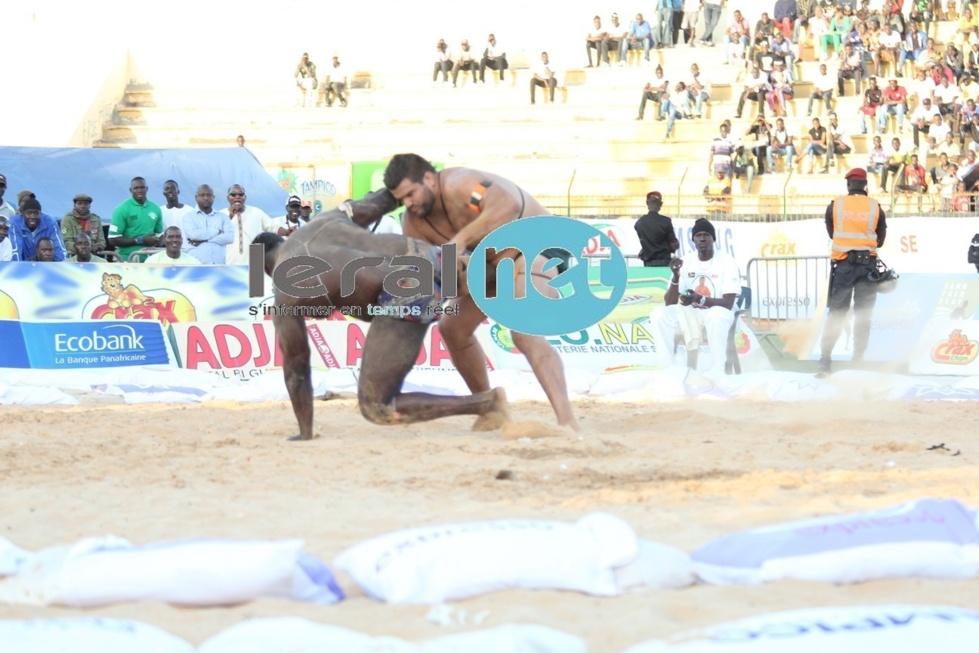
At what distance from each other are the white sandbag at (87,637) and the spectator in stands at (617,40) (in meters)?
26.2

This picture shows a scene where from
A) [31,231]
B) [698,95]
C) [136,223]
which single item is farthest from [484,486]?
[698,95]

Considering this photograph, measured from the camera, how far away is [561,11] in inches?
1224

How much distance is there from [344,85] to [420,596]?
2591cm

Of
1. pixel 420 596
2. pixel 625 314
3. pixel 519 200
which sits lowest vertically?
pixel 625 314

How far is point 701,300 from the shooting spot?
11188 millimetres

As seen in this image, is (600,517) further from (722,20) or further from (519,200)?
(722,20)

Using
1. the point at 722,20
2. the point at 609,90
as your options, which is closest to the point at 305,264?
the point at 609,90

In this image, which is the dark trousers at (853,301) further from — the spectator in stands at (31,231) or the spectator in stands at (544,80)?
the spectator in stands at (544,80)

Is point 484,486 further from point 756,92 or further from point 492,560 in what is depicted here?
point 756,92

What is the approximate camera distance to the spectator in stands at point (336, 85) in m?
28.3

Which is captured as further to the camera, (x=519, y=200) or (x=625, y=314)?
(x=625, y=314)

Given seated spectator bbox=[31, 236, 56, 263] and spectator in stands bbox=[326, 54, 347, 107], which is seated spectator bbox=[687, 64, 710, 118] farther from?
seated spectator bbox=[31, 236, 56, 263]

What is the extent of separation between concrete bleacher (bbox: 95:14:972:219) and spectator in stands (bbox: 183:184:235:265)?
9.95 m

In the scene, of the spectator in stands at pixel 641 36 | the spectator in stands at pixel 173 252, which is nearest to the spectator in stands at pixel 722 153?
the spectator in stands at pixel 641 36
